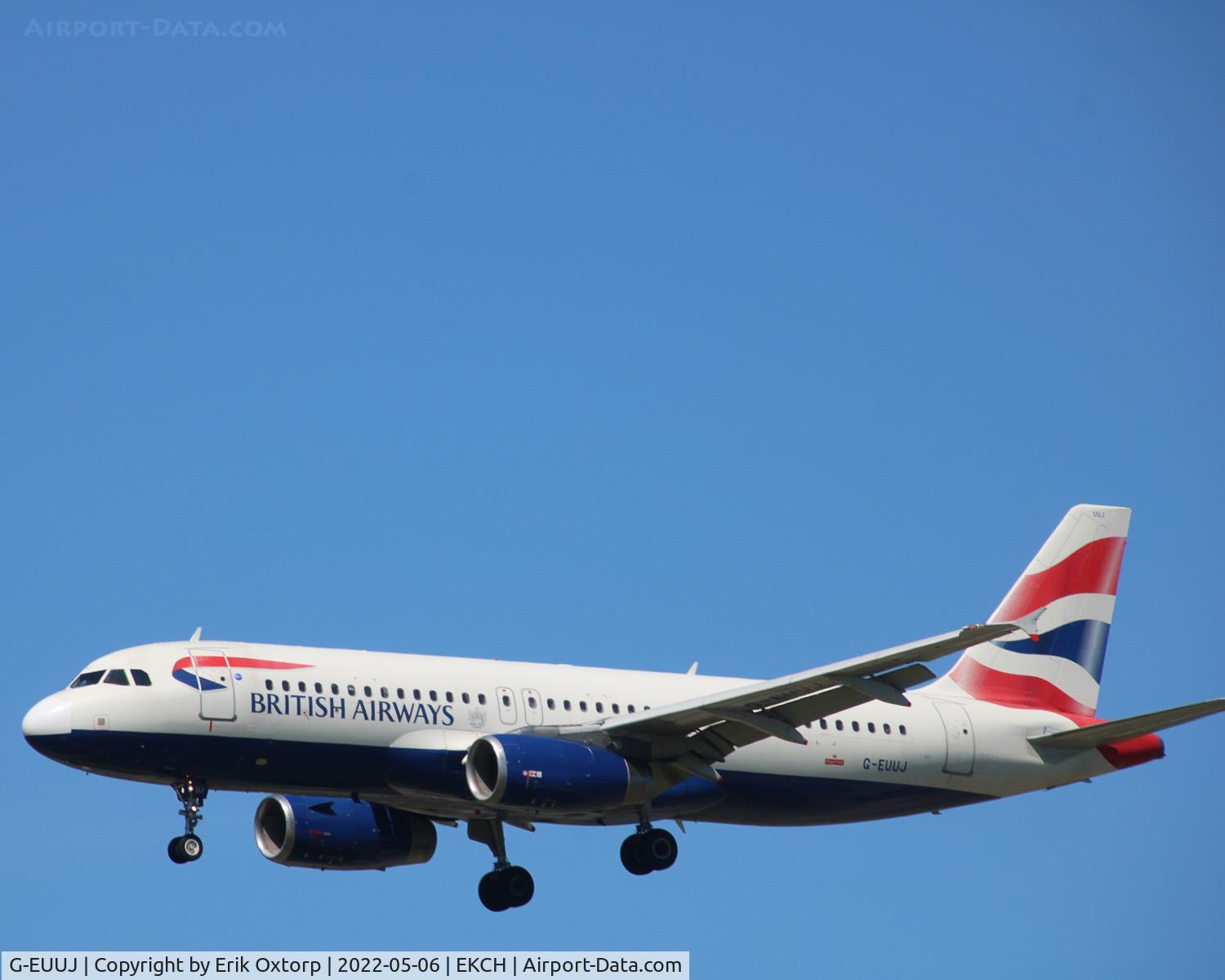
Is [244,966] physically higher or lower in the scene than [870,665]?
lower

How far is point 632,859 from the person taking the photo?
43562 millimetres

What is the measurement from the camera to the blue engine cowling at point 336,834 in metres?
44.2

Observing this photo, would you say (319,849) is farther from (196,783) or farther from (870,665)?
(870,665)

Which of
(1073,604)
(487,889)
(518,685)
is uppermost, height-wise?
(1073,604)

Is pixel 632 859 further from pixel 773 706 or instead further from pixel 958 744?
pixel 958 744

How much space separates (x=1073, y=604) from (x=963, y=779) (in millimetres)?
6107

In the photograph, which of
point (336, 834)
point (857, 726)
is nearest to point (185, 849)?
point (336, 834)

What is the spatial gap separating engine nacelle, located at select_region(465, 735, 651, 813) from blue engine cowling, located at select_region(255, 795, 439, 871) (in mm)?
4923

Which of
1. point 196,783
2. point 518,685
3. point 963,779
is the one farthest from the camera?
point 963,779

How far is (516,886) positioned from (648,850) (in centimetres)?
328

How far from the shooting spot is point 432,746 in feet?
135

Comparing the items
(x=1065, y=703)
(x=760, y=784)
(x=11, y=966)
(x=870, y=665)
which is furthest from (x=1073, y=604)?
(x=11, y=966)

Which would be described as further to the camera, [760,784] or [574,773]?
[760,784]

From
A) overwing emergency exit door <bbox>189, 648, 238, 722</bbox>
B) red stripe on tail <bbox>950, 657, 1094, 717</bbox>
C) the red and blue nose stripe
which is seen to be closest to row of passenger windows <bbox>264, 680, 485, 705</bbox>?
the red and blue nose stripe
